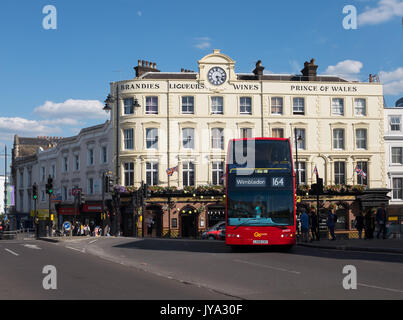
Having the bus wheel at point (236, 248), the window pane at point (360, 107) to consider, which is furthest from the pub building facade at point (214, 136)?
the bus wheel at point (236, 248)

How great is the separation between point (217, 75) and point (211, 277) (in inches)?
1438

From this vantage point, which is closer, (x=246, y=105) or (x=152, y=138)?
(x=152, y=138)

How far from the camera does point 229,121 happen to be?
158 feet

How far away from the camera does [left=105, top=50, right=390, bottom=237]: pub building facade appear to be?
157 ft

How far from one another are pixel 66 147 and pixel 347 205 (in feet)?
97.9

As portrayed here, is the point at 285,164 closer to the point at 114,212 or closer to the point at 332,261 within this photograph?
the point at 332,261

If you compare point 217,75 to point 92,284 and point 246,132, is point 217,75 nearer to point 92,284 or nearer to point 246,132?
point 246,132

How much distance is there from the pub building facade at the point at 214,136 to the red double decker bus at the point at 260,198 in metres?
26.4

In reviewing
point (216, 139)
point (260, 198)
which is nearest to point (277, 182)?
point (260, 198)

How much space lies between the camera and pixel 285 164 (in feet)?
Answer: 68.4

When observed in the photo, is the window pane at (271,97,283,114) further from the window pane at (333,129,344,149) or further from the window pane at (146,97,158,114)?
the window pane at (146,97,158,114)

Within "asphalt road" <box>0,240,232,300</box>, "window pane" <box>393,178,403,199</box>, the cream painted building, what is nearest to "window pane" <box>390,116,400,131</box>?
the cream painted building
